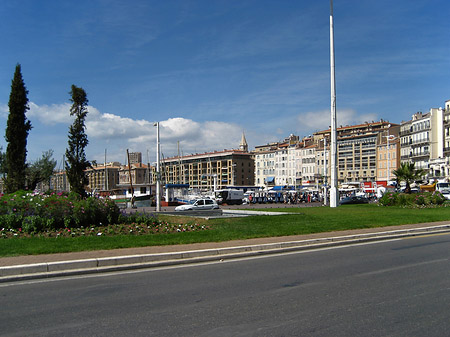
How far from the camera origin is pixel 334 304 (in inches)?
254

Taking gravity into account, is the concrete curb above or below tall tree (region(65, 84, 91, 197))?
below

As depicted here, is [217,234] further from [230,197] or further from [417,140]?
[417,140]

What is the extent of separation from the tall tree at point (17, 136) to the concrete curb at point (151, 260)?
60.0ft

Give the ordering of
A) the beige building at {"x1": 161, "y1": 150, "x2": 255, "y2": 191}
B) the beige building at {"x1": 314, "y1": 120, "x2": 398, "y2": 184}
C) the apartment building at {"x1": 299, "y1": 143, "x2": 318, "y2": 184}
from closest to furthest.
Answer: the beige building at {"x1": 314, "y1": 120, "x2": 398, "y2": 184} < the apartment building at {"x1": 299, "y1": 143, "x2": 318, "y2": 184} < the beige building at {"x1": 161, "y1": 150, "x2": 255, "y2": 191}

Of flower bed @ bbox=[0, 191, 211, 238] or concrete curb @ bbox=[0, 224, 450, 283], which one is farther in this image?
flower bed @ bbox=[0, 191, 211, 238]

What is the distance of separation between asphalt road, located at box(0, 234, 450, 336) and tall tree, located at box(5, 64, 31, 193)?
1957 centimetres

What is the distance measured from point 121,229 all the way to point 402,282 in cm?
1014

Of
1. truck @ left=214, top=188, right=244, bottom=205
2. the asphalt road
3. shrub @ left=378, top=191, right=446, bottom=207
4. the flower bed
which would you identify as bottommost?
truck @ left=214, top=188, right=244, bottom=205

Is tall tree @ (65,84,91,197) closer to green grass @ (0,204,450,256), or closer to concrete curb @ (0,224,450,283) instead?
green grass @ (0,204,450,256)

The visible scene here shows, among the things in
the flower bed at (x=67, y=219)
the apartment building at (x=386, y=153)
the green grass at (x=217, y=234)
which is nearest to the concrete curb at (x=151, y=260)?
the green grass at (x=217, y=234)

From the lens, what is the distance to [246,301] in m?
6.74

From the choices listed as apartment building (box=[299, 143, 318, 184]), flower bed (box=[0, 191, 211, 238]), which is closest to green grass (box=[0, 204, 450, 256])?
flower bed (box=[0, 191, 211, 238])

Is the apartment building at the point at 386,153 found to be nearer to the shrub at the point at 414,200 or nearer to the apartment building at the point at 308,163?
the apartment building at the point at 308,163

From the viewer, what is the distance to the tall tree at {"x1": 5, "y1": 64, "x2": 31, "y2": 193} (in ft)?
84.5
